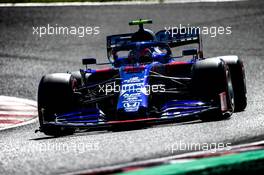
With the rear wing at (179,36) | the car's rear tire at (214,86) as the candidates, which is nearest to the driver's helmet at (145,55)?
the rear wing at (179,36)

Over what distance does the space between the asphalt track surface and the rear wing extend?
3.73ft

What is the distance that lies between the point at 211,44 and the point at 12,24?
5.15 m

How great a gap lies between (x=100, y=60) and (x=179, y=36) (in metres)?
4.99

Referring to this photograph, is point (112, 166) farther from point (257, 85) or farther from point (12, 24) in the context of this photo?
point (12, 24)

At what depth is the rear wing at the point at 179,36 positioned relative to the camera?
→ 12562 mm

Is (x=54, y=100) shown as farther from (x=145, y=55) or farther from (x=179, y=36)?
(x=179, y=36)
